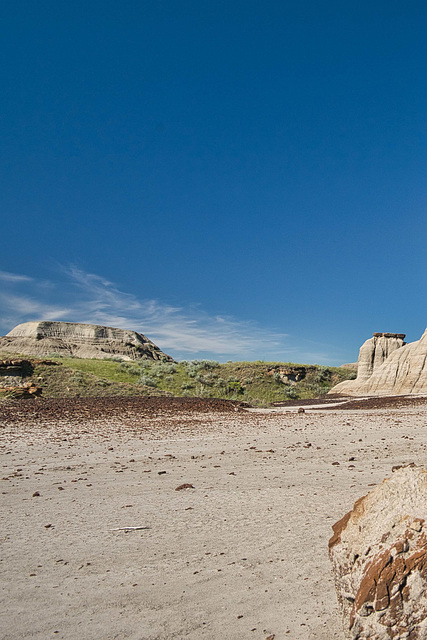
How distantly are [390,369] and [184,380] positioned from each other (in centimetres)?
2279

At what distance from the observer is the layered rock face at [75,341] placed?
84.1 m

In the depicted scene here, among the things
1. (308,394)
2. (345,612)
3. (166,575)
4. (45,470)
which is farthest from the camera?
(308,394)

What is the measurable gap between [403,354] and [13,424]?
133 feet

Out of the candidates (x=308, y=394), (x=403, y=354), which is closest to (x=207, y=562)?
(x=403, y=354)

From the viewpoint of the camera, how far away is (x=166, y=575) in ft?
13.7

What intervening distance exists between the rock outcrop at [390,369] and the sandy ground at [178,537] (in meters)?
33.2

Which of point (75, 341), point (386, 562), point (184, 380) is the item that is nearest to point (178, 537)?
point (386, 562)

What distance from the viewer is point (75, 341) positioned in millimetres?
99312

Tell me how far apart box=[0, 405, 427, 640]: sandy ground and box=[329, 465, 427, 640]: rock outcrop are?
1.64 feet

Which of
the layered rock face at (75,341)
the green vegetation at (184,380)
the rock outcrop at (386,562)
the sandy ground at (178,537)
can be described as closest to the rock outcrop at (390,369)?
the green vegetation at (184,380)

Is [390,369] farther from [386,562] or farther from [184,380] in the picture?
[386,562]

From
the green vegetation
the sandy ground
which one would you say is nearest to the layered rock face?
the green vegetation

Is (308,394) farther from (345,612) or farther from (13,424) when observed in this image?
(345,612)

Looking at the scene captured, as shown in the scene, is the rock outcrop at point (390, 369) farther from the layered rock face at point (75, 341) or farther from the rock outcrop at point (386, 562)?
the layered rock face at point (75, 341)
